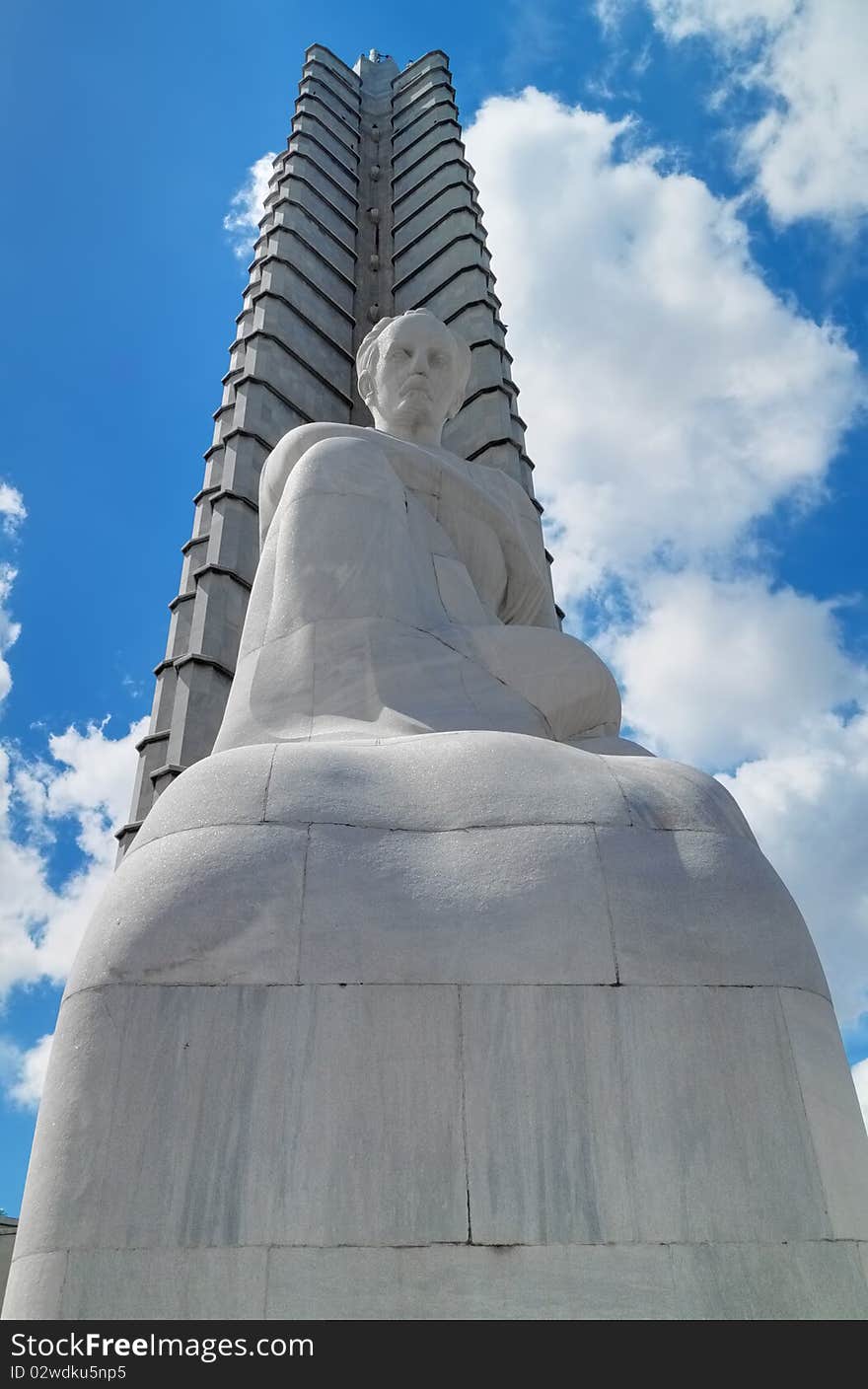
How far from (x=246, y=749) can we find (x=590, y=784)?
49.8 inches

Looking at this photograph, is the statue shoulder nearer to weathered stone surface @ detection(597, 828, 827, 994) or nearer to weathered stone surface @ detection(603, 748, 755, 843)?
weathered stone surface @ detection(603, 748, 755, 843)

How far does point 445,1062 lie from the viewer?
2.79 metres

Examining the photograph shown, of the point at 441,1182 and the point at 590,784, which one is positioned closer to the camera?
the point at 441,1182

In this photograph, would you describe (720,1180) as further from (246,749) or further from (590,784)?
(246,749)

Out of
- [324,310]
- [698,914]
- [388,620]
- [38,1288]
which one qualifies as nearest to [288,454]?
[388,620]

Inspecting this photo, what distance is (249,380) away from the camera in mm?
20688

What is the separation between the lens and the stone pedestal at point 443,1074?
2.48m

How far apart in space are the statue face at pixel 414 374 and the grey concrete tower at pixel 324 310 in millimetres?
7995

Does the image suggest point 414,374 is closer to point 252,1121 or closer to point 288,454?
point 288,454

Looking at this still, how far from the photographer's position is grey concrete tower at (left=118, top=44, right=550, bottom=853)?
16172 millimetres

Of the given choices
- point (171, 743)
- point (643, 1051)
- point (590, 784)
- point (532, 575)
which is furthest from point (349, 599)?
point (171, 743)

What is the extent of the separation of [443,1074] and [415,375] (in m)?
5.65

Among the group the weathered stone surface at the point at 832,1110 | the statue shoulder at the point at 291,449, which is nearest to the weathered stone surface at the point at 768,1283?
the weathered stone surface at the point at 832,1110

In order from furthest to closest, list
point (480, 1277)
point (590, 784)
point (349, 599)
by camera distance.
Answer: point (349, 599), point (590, 784), point (480, 1277)
